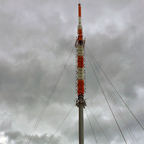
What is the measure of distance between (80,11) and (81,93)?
29.3 m

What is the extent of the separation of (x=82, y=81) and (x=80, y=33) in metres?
17.7

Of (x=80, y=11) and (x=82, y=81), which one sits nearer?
(x=82, y=81)

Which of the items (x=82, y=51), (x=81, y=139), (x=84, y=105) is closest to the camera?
(x=81, y=139)

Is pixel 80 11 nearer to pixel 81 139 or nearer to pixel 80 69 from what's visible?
pixel 80 69

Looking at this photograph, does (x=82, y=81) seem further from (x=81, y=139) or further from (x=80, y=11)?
(x=80, y=11)

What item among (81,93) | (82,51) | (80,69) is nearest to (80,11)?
(82,51)

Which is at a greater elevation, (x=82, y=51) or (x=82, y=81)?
(x=82, y=51)

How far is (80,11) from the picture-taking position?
257ft

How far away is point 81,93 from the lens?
70125 millimetres

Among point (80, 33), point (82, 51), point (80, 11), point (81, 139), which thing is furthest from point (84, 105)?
point (80, 11)

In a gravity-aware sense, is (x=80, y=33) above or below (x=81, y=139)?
above

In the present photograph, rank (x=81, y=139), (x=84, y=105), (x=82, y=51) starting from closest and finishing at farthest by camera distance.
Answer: (x=81, y=139) < (x=84, y=105) < (x=82, y=51)

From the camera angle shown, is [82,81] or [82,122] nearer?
[82,122]

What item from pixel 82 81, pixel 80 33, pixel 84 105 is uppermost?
pixel 80 33
